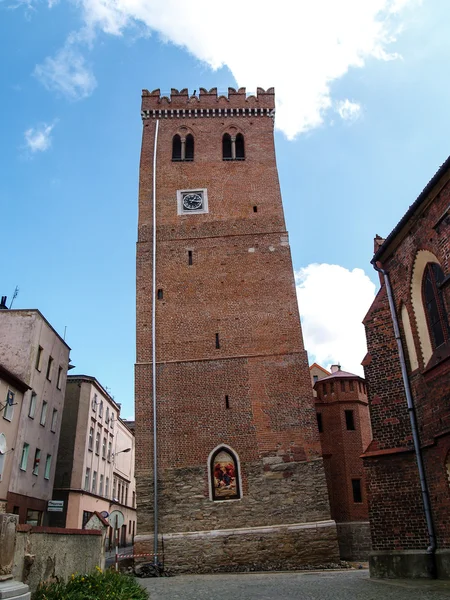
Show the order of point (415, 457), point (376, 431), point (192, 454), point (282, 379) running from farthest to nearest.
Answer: point (282, 379), point (192, 454), point (376, 431), point (415, 457)

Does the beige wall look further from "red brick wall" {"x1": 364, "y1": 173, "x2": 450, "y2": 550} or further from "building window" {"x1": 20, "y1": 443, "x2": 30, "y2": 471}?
"red brick wall" {"x1": 364, "y1": 173, "x2": 450, "y2": 550}

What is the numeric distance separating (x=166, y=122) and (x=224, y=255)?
896cm

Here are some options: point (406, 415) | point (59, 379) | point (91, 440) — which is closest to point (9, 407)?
point (59, 379)

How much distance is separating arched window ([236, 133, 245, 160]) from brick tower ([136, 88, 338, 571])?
0.48 feet

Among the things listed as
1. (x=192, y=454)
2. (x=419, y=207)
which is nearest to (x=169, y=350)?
(x=192, y=454)

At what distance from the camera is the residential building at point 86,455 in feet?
95.6

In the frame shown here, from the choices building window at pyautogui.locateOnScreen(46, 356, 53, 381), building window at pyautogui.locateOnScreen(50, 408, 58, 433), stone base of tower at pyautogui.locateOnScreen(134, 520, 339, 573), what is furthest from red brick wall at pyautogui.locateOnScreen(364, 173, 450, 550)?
building window at pyautogui.locateOnScreen(50, 408, 58, 433)

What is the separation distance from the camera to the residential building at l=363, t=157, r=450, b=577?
12.0m

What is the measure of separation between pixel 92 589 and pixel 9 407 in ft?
52.1

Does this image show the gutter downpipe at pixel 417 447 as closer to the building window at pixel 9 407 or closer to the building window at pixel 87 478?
the building window at pixel 9 407

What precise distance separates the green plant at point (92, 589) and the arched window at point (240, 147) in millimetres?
21697

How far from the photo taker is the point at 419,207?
13539 mm

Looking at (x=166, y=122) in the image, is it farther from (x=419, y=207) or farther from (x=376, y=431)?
(x=376, y=431)

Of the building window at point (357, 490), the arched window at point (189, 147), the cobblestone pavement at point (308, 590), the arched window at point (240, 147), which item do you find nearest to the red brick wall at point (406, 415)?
the cobblestone pavement at point (308, 590)
